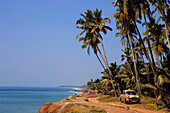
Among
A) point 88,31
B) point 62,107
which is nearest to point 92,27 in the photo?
point 88,31

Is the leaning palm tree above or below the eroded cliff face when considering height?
above

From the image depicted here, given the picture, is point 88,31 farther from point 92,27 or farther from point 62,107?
point 62,107

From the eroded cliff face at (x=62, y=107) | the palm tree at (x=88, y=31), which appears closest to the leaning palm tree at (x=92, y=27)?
the palm tree at (x=88, y=31)

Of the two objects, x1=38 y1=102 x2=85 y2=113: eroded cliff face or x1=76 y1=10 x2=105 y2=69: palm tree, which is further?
x1=76 y1=10 x2=105 y2=69: palm tree

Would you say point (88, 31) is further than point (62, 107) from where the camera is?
Yes

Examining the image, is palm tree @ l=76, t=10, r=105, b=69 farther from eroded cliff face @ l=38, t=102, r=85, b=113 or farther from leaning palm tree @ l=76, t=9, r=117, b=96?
eroded cliff face @ l=38, t=102, r=85, b=113

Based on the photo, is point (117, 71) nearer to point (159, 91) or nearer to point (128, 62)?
point (128, 62)

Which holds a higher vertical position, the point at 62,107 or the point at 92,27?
the point at 92,27

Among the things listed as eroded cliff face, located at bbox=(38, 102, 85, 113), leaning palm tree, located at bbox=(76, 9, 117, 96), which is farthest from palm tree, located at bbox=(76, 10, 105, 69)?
eroded cliff face, located at bbox=(38, 102, 85, 113)

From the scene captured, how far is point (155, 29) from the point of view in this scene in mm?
32375

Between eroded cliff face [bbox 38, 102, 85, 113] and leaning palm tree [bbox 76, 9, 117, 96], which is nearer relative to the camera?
eroded cliff face [bbox 38, 102, 85, 113]

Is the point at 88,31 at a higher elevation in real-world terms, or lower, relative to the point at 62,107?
higher

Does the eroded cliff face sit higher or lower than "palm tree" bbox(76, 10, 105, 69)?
lower

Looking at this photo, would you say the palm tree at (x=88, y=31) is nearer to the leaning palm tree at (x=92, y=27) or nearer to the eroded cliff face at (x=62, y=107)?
the leaning palm tree at (x=92, y=27)
